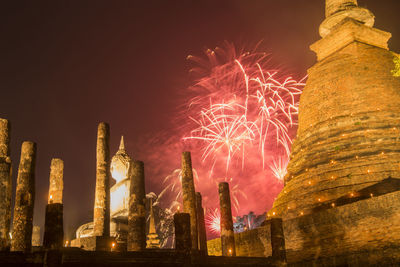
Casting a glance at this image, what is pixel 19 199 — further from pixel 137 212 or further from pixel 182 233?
pixel 182 233

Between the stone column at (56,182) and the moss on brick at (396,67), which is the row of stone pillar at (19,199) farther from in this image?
the moss on brick at (396,67)

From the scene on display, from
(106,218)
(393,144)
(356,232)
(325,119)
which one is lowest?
(356,232)

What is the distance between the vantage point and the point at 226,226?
19047mm

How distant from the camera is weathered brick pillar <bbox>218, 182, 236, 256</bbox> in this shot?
18578 millimetres

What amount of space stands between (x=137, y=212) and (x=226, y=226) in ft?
14.5

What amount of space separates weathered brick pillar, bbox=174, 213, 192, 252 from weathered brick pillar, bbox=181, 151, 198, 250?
17.3 feet

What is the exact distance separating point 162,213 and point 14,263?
3160cm

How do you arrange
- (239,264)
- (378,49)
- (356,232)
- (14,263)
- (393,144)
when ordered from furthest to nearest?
1. (378,49)
2. (393,144)
3. (356,232)
4. (239,264)
5. (14,263)

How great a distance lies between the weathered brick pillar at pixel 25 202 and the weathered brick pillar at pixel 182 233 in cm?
559

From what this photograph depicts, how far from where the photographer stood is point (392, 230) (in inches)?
531

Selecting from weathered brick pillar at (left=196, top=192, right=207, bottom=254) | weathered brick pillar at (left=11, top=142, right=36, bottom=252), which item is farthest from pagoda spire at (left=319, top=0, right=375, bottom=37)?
weathered brick pillar at (left=11, top=142, right=36, bottom=252)

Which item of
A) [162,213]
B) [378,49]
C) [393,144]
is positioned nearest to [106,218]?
[393,144]

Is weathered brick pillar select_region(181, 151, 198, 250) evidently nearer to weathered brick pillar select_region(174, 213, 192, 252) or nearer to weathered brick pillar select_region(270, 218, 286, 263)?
weathered brick pillar select_region(270, 218, 286, 263)

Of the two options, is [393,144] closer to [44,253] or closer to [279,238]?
[279,238]
